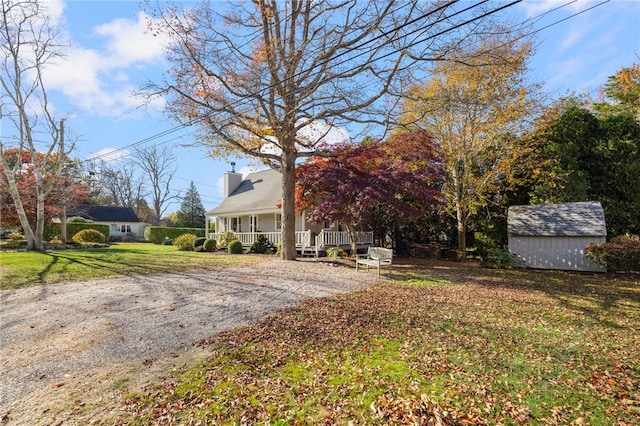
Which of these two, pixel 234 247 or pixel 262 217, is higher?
pixel 262 217

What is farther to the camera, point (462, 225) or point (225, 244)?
point (225, 244)

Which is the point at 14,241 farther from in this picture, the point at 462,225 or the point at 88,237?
the point at 462,225

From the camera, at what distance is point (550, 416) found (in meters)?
2.85

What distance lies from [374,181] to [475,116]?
5893 millimetres

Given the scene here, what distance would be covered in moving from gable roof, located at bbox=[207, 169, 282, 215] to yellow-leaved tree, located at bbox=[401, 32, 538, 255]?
980 cm

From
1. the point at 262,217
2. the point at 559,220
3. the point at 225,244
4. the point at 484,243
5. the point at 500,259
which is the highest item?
the point at 262,217

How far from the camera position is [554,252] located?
12.6 meters

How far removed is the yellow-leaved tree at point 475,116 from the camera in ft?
43.9

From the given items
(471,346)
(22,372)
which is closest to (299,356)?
(471,346)

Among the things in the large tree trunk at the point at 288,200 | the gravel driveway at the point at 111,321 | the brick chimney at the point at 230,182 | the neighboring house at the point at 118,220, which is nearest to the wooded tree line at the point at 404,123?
the large tree trunk at the point at 288,200

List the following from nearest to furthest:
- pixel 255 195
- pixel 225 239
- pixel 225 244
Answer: pixel 225 244
pixel 225 239
pixel 255 195

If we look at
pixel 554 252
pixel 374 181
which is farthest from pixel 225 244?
pixel 554 252

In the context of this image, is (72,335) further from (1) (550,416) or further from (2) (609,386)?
(2) (609,386)

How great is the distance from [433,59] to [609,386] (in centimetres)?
1062
